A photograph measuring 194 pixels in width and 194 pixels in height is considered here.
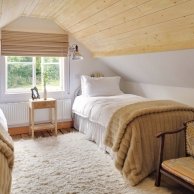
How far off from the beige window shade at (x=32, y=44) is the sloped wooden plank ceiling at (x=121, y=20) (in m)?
0.31

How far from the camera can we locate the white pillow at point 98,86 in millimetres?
4570

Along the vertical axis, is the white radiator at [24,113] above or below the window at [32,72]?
below

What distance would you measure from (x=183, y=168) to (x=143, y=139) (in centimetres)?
60

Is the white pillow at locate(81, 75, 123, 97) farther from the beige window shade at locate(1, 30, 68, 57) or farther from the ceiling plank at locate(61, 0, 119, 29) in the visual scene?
the ceiling plank at locate(61, 0, 119, 29)

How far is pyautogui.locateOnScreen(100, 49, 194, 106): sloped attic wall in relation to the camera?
10.9ft

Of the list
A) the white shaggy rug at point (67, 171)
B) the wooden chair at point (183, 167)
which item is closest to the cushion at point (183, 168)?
the wooden chair at point (183, 167)

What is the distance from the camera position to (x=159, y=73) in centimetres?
399

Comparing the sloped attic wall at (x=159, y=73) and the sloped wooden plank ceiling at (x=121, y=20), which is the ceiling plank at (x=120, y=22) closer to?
the sloped wooden plank ceiling at (x=121, y=20)

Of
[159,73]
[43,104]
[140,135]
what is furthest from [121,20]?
[43,104]

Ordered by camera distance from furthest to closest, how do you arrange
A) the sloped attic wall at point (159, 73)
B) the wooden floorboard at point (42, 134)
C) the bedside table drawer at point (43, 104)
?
the wooden floorboard at point (42, 134) → the bedside table drawer at point (43, 104) → the sloped attic wall at point (159, 73)

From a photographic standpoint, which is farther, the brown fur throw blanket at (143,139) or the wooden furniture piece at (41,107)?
the wooden furniture piece at (41,107)

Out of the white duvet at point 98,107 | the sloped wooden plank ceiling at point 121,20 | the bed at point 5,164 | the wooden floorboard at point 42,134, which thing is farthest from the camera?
the wooden floorboard at point 42,134

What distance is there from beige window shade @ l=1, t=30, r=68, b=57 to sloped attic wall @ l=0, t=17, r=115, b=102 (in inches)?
3.7

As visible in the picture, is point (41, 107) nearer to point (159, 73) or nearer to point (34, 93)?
point (34, 93)
